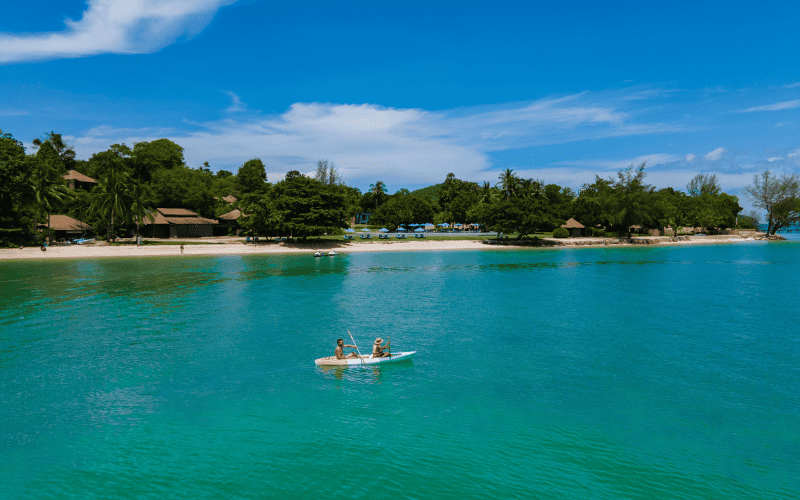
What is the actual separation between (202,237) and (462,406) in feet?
339

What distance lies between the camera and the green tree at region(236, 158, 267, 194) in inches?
4840

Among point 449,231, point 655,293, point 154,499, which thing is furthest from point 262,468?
point 449,231

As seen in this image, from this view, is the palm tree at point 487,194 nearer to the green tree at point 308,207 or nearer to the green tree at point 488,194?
the green tree at point 488,194

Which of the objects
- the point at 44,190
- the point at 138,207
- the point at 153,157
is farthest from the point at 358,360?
the point at 153,157

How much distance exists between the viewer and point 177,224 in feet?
348

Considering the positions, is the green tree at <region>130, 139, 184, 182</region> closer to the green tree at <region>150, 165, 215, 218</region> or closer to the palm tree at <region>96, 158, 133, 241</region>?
the green tree at <region>150, 165, 215, 218</region>

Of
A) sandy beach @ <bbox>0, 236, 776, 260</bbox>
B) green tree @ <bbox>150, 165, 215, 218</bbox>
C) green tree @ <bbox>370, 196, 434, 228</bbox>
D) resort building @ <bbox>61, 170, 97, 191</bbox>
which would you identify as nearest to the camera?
sandy beach @ <bbox>0, 236, 776, 260</bbox>

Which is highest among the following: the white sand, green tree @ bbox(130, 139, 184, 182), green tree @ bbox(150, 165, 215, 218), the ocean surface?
green tree @ bbox(130, 139, 184, 182)

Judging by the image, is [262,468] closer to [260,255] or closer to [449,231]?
[260,255]

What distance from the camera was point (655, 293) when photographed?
47312 millimetres

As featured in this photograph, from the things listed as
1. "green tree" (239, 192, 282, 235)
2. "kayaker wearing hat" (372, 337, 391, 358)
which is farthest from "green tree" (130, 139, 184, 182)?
"kayaker wearing hat" (372, 337, 391, 358)

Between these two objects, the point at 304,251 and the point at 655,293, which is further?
the point at 304,251

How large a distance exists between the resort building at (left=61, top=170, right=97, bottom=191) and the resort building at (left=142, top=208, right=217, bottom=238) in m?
23.9

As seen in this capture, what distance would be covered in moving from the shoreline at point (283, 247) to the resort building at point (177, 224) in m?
10.9
